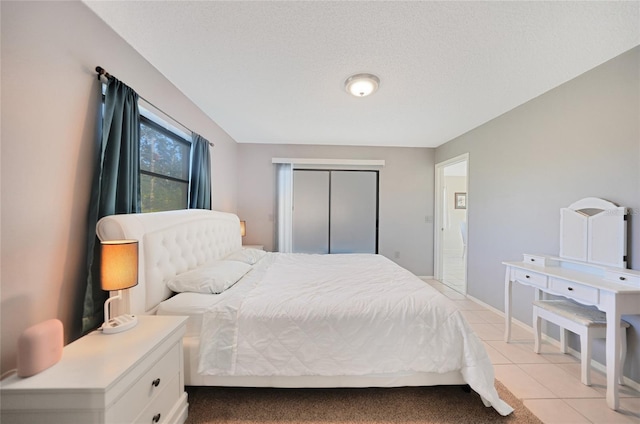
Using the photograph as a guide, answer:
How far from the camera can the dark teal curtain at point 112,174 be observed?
1350mm

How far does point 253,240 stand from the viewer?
4.25 meters

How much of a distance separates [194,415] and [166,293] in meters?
0.80

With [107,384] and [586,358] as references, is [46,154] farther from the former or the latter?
[586,358]

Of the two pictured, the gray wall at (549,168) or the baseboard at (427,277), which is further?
the baseboard at (427,277)

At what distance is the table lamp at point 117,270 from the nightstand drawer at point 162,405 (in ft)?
1.26

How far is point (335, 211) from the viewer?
4480 millimetres

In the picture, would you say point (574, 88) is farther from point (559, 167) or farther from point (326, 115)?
point (326, 115)

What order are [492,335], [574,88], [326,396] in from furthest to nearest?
1. [492,335]
2. [574,88]
3. [326,396]

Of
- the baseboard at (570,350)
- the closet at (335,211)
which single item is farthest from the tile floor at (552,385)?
the closet at (335,211)

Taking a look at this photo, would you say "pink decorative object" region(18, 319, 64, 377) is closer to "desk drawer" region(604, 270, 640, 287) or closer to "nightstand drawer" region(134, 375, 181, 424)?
"nightstand drawer" region(134, 375, 181, 424)

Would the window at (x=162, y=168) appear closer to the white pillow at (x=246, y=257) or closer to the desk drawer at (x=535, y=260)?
the white pillow at (x=246, y=257)

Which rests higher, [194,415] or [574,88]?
[574,88]

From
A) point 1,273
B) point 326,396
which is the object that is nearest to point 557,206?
point 326,396

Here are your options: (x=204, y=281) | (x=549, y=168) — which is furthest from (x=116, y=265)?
(x=549, y=168)
